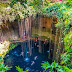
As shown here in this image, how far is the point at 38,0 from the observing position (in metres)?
4.33

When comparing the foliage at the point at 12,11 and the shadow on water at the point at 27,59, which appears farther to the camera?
the foliage at the point at 12,11

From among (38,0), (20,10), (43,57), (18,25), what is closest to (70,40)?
(43,57)

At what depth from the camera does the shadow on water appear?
2972 millimetres

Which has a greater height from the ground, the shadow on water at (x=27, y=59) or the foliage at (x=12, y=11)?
the foliage at (x=12, y=11)

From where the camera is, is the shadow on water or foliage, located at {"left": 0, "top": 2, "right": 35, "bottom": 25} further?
foliage, located at {"left": 0, "top": 2, "right": 35, "bottom": 25}

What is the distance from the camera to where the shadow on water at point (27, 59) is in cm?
297

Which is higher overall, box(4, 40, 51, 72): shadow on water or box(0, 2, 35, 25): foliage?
box(0, 2, 35, 25): foliage

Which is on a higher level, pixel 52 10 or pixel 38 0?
pixel 38 0

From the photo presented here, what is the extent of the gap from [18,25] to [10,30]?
0.56 metres

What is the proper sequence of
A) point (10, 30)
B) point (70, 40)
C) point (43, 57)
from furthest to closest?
point (10, 30), point (43, 57), point (70, 40)

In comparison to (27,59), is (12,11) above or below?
above

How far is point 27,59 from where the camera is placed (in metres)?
3.41

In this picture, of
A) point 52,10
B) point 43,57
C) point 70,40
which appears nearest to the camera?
point 70,40

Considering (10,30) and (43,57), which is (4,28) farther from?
(43,57)
